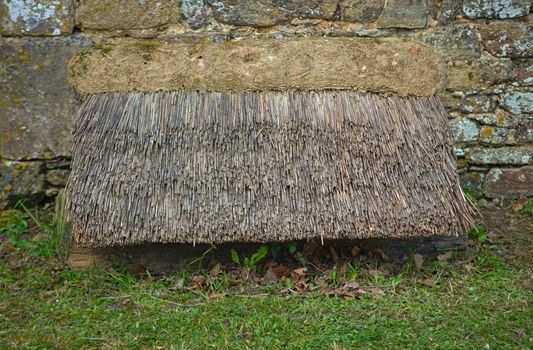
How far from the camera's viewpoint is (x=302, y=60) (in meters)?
3.98

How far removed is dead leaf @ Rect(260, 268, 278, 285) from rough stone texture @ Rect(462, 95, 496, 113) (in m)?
1.87

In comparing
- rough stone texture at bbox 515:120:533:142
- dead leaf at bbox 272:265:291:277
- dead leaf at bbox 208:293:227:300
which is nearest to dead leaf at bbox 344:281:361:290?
dead leaf at bbox 272:265:291:277

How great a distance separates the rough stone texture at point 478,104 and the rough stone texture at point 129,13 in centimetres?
210

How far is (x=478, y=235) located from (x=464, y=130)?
2.63 ft

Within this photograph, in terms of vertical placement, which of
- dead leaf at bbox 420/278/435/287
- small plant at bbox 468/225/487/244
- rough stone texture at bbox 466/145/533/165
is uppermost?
rough stone texture at bbox 466/145/533/165

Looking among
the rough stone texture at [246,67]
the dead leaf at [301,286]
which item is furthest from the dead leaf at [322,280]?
the rough stone texture at [246,67]

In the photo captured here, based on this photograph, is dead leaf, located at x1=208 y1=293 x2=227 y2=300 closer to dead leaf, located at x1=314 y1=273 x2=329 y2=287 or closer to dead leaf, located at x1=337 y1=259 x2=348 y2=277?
dead leaf, located at x1=314 y1=273 x2=329 y2=287

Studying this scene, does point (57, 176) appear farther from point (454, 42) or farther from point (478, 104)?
point (478, 104)

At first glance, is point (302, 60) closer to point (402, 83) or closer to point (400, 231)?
point (402, 83)

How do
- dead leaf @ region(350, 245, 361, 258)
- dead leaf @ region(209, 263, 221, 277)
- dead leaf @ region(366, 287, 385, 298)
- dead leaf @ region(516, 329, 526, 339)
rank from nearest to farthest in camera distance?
dead leaf @ region(516, 329, 526, 339) → dead leaf @ region(366, 287, 385, 298) → dead leaf @ region(209, 263, 221, 277) → dead leaf @ region(350, 245, 361, 258)

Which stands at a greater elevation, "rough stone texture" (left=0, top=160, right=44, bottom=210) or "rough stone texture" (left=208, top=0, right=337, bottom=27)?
"rough stone texture" (left=208, top=0, right=337, bottom=27)

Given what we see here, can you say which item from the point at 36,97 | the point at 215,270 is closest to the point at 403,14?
the point at 215,270

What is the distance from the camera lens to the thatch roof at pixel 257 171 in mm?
3512

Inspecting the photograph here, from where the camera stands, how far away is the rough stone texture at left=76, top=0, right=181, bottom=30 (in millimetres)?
3979
